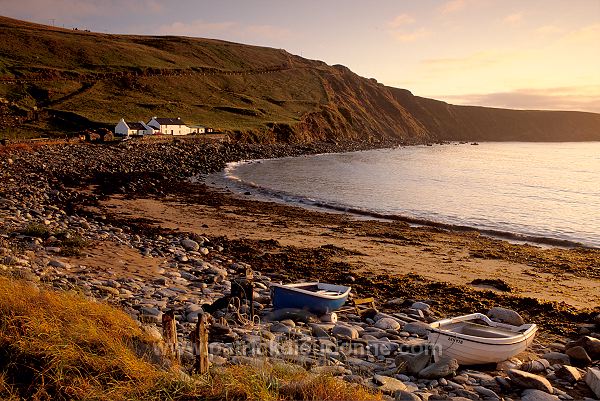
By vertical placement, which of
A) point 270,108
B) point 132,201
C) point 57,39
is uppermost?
point 57,39

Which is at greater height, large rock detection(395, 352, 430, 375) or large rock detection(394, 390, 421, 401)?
large rock detection(394, 390, 421, 401)

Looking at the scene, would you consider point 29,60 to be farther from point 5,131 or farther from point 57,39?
point 5,131

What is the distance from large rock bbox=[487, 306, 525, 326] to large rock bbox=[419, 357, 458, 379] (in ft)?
14.0

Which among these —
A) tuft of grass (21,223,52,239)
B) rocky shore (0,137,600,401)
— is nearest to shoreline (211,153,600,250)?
rocky shore (0,137,600,401)

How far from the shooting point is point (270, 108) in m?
134

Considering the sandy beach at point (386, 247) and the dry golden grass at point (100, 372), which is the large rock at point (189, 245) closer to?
the sandy beach at point (386, 247)

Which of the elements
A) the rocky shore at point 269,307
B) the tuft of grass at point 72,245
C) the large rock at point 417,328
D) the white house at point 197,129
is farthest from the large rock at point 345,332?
the white house at point 197,129

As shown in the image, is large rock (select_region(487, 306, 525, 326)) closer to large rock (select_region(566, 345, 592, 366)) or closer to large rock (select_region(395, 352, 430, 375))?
large rock (select_region(566, 345, 592, 366))

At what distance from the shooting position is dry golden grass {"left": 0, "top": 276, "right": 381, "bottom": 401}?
6094 millimetres

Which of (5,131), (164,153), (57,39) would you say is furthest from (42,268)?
(57,39)

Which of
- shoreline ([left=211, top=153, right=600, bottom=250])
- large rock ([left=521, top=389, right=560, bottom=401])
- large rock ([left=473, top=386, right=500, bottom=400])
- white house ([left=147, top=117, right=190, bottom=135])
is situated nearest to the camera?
large rock ([left=521, top=389, right=560, bottom=401])

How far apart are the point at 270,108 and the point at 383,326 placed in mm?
125817

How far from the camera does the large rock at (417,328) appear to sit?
462 inches

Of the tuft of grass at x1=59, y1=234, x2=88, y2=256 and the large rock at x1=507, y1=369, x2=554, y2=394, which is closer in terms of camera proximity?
the large rock at x1=507, y1=369, x2=554, y2=394
